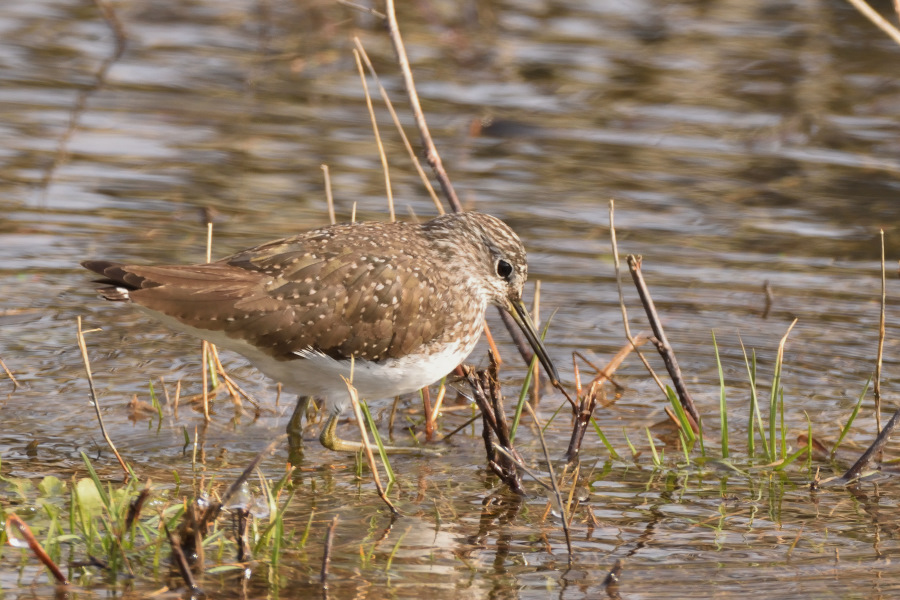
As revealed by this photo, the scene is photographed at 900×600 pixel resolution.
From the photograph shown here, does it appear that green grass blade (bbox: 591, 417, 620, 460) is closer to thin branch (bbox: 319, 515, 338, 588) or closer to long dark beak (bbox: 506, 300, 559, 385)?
long dark beak (bbox: 506, 300, 559, 385)

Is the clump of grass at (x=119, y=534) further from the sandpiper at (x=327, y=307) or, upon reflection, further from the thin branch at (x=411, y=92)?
the thin branch at (x=411, y=92)

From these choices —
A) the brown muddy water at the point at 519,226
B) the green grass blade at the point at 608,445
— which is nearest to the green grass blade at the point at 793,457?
the brown muddy water at the point at 519,226

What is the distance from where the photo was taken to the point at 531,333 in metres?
7.39

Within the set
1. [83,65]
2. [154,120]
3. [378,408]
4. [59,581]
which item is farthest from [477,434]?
[83,65]

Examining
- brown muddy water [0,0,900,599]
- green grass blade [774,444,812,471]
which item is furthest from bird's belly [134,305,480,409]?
green grass blade [774,444,812,471]

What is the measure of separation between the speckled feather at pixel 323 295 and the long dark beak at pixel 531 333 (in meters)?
0.41

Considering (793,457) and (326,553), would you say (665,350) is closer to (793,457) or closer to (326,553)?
(793,457)

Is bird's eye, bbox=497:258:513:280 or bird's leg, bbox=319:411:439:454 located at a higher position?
bird's eye, bbox=497:258:513:280

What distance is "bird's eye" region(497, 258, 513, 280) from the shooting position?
730 cm

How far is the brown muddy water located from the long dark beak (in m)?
0.43

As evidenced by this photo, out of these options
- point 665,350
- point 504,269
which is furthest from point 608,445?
point 504,269

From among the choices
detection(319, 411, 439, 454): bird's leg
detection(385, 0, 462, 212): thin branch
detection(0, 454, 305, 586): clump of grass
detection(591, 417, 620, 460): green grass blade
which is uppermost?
detection(385, 0, 462, 212): thin branch

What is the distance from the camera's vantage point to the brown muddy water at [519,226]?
5.93 m

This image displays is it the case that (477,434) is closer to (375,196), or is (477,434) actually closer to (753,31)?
(375,196)
